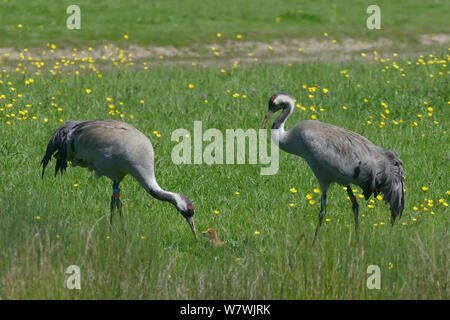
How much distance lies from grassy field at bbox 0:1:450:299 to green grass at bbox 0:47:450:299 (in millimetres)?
17

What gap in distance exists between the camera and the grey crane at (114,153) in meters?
7.31

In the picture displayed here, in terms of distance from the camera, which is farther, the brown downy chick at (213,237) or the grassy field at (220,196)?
the brown downy chick at (213,237)

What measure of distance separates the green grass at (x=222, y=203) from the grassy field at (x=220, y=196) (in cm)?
2

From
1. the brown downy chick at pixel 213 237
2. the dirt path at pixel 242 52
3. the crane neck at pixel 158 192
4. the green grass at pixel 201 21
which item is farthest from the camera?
the green grass at pixel 201 21

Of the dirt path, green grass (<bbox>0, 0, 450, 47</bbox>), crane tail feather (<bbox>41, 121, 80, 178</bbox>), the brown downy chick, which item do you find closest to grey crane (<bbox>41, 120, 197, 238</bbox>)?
crane tail feather (<bbox>41, 121, 80, 178</bbox>)

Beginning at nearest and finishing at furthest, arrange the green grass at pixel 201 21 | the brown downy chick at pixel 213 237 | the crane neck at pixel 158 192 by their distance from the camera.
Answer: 1. the brown downy chick at pixel 213 237
2. the crane neck at pixel 158 192
3. the green grass at pixel 201 21

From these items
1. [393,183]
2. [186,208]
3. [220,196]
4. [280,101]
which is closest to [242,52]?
[220,196]

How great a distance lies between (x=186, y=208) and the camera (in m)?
7.07

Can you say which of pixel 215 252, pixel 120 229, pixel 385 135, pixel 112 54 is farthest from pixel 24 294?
pixel 112 54

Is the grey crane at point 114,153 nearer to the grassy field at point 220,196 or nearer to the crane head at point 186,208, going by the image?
the crane head at point 186,208

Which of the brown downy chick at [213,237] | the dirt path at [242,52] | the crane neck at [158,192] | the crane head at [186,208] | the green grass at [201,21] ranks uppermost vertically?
the green grass at [201,21]

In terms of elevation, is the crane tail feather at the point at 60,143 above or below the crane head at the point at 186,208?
above

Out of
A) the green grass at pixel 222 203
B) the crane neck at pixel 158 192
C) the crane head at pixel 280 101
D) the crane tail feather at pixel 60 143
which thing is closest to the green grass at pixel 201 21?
the green grass at pixel 222 203

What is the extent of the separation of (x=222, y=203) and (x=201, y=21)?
39.1ft
